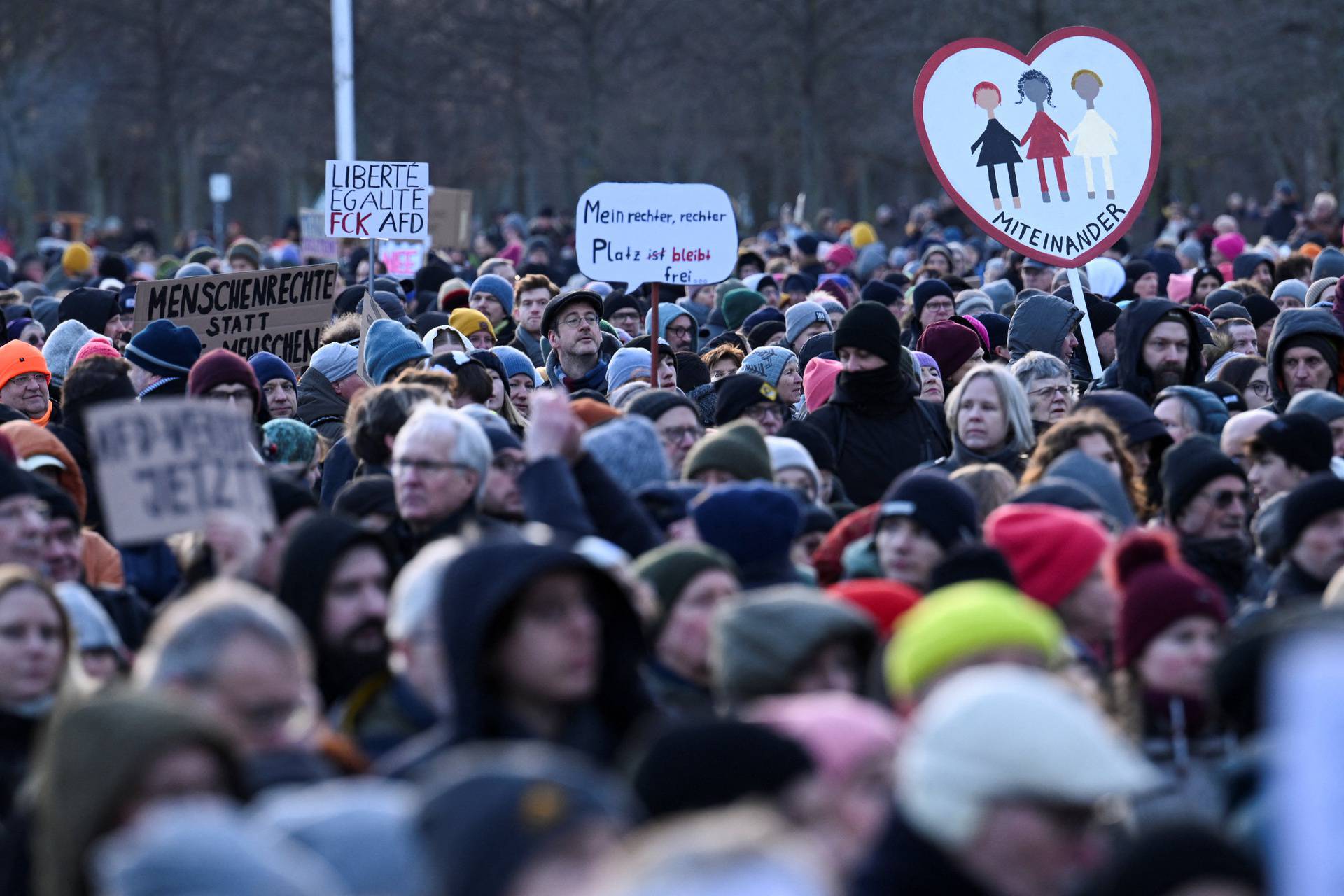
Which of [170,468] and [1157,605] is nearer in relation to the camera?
[1157,605]

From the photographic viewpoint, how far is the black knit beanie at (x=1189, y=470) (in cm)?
654

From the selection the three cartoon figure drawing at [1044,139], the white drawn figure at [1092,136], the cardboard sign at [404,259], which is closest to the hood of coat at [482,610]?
the three cartoon figure drawing at [1044,139]

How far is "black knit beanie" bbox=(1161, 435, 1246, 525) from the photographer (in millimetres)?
6535

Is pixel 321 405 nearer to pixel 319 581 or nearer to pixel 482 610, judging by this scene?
pixel 319 581

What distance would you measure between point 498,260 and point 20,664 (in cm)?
1160

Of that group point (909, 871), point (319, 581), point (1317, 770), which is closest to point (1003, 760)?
point (909, 871)

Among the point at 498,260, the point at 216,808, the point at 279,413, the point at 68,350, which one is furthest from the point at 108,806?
the point at 498,260

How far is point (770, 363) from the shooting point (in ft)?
33.7

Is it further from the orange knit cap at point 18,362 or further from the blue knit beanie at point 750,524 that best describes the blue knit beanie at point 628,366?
the blue knit beanie at point 750,524

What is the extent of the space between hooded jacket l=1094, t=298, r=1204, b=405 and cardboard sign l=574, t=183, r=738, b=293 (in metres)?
2.20

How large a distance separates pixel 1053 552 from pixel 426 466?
74.4 inches

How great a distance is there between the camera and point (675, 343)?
42.6 ft

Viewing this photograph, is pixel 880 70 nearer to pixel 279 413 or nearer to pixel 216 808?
pixel 279 413

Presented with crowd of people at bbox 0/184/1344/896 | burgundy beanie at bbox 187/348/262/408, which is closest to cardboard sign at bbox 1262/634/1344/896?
crowd of people at bbox 0/184/1344/896
